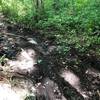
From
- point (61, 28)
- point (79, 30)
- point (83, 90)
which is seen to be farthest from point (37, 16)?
point (83, 90)

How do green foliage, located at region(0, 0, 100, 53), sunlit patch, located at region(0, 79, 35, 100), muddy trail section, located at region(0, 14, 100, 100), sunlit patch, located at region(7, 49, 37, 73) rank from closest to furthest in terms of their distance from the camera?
sunlit patch, located at region(0, 79, 35, 100) → muddy trail section, located at region(0, 14, 100, 100) → sunlit patch, located at region(7, 49, 37, 73) → green foliage, located at region(0, 0, 100, 53)

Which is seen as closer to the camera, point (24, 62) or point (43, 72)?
point (43, 72)

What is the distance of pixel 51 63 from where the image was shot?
26.5ft

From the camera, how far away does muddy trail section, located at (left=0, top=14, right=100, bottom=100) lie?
20.5 ft

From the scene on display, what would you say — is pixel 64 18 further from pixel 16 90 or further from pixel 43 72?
pixel 16 90

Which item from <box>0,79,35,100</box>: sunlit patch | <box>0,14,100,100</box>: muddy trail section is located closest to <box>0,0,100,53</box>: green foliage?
<box>0,14,100,100</box>: muddy trail section

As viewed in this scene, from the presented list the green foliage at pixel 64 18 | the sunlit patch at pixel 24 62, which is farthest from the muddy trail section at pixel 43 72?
the green foliage at pixel 64 18

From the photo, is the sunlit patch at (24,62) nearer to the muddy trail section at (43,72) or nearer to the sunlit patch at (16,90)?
the muddy trail section at (43,72)

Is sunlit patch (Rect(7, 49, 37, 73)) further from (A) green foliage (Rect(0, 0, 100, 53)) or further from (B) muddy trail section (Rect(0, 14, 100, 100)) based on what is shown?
(A) green foliage (Rect(0, 0, 100, 53))

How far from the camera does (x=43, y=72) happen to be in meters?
7.42

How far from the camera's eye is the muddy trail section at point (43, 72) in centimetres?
625

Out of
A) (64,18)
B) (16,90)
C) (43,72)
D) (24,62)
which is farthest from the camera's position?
(64,18)

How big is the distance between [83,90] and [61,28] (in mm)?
4912

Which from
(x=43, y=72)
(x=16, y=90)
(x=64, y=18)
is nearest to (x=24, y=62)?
(x=43, y=72)
